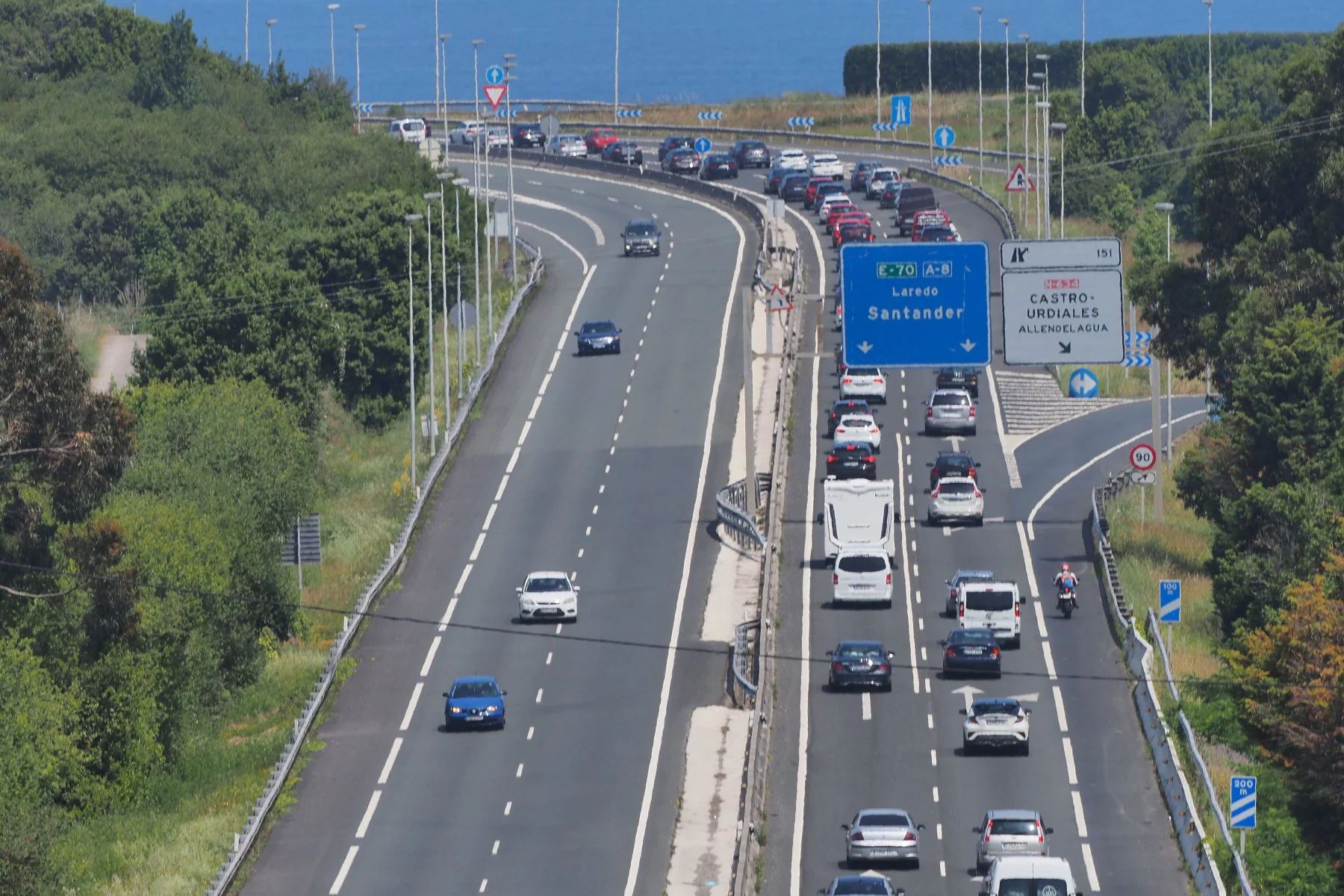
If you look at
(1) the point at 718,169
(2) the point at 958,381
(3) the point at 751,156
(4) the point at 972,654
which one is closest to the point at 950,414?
(2) the point at 958,381

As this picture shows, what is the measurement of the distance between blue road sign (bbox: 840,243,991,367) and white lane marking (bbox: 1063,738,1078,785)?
451 inches

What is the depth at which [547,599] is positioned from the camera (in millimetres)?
63375

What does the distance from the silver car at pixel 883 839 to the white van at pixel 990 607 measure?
14.9 meters

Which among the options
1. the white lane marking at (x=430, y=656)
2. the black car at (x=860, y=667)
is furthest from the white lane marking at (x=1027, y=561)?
the white lane marking at (x=430, y=656)

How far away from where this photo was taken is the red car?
151000 millimetres

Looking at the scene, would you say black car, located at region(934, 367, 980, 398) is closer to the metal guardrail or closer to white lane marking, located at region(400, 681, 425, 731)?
the metal guardrail

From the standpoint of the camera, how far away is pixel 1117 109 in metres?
153

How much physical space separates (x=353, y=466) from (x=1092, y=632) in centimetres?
3716

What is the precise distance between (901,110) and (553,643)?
9246cm

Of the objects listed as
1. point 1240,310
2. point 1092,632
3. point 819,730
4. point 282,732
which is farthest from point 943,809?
point 1240,310

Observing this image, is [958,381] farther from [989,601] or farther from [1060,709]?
[1060,709]

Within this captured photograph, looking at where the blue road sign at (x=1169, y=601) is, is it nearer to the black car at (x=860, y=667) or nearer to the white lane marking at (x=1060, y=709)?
the white lane marking at (x=1060, y=709)

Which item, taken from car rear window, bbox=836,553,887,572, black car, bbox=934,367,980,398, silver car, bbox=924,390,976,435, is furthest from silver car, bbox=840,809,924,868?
black car, bbox=934,367,980,398

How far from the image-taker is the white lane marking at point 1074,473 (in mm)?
72500
